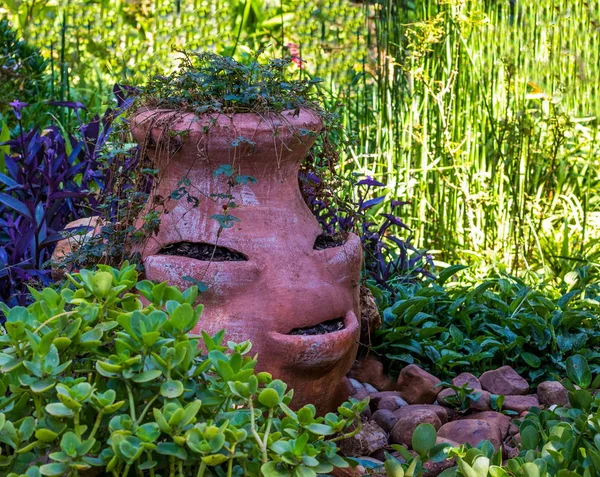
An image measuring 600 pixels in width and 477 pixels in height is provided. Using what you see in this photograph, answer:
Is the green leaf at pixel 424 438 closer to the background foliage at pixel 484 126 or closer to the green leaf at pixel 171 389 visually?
the green leaf at pixel 171 389

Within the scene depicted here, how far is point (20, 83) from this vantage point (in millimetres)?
4250

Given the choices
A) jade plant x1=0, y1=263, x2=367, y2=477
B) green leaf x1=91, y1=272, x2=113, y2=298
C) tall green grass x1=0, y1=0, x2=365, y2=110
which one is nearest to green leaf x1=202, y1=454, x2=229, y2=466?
jade plant x1=0, y1=263, x2=367, y2=477

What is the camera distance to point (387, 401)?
7.98 ft

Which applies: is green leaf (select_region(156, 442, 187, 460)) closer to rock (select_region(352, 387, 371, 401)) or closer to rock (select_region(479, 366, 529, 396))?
rock (select_region(352, 387, 371, 401))

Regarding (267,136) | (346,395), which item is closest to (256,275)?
(267,136)

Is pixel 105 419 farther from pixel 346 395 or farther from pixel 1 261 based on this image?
pixel 1 261

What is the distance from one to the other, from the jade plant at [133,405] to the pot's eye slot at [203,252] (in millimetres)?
550

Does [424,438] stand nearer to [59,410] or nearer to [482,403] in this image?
[59,410]

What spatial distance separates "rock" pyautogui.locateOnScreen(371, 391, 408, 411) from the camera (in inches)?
95.4

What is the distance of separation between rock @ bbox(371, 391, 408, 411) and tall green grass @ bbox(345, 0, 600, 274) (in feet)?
4.77

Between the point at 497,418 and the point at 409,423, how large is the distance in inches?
10.4

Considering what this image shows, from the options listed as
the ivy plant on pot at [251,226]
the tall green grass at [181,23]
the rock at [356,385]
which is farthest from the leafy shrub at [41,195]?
the tall green grass at [181,23]

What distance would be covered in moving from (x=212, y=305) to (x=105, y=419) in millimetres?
640

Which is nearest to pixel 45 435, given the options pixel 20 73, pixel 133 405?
pixel 133 405
